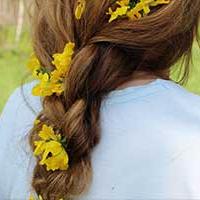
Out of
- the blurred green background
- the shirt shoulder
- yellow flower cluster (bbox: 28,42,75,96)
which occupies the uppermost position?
yellow flower cluster (bbox: 28,42,75,96)

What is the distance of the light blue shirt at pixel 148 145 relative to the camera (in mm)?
1411

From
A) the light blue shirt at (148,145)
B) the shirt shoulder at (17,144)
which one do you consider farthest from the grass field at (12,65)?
the light blue shirt at (148,145)

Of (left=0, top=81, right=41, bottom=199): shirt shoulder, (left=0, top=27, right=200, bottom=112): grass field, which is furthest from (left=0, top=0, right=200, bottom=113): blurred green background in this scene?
(left=0, top=81, right=41, bottom=199): shirt shoulder

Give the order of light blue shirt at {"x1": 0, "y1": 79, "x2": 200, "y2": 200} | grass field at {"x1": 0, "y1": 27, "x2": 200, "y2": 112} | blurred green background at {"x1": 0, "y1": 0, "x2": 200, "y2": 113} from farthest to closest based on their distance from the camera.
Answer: blurred green background at {"x1": 0, "y1": 0, "x2": 200, "y2": 113} → grass field at {"x1": 0, "y1": 27, "x2": 200, "y2": 112} → light blue shirt at {"x1": 0, "y1": 79, "x2": 200, "y2": 200}

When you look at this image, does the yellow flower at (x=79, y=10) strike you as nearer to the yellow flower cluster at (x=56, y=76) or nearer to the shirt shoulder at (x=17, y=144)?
the yellow flower cluster at (x=56, y=76)

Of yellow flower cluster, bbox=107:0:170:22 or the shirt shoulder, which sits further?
the shirt shoulder

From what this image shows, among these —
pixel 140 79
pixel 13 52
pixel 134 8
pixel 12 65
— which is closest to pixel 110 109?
pixel 140 79

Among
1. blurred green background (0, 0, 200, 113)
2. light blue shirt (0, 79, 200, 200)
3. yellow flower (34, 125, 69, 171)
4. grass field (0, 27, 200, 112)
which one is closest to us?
light blue shirt (0, 79, 200, 200)

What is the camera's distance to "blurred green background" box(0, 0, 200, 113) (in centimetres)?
701

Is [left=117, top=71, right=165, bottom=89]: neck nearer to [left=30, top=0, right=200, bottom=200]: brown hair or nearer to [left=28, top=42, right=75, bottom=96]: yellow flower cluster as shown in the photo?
[left=30, top=0, right=200, bottom=200]: brown hair

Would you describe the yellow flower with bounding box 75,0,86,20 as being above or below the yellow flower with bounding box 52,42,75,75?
above

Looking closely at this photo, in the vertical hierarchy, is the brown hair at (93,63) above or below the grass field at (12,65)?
above

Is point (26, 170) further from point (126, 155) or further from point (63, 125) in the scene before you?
point (126, 155)

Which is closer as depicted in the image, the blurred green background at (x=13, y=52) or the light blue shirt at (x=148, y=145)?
the light blue shirt at (x=148, y=145)
